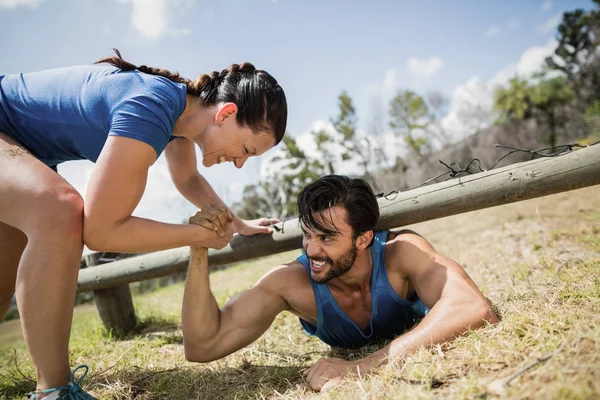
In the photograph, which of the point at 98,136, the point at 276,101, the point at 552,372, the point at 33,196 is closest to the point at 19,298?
the point at 33,196

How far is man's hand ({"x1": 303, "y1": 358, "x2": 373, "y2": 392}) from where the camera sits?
6.25ft

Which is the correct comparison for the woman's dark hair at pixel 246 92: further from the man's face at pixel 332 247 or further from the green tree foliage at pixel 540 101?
the green tree foliage at pixel 540 101

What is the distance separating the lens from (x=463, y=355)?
1776 mm

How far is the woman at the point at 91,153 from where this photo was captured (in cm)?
172

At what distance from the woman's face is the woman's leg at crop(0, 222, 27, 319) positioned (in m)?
1.07

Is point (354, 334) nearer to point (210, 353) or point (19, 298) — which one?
point (210, 353)

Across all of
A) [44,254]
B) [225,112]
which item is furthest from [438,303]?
[44,254]

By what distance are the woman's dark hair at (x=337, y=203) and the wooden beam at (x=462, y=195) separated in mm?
173

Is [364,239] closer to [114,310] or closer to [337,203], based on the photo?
[337,203]

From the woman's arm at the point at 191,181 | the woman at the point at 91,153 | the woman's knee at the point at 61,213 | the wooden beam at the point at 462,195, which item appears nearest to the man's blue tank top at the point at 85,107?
the woman at the point at 91,153

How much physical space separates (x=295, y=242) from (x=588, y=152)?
1821 mm

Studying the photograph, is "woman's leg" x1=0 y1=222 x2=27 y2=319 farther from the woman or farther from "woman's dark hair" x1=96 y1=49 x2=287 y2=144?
"woman's dark hair" x1=96 y1=49 x2=287 y2=144

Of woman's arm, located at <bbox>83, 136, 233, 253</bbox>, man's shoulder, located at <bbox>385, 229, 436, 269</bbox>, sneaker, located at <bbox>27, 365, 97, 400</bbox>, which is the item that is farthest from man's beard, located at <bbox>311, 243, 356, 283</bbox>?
sneaker, located at <bbox>27, 365, 97, 400</bbox>

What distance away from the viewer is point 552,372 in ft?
4.47
